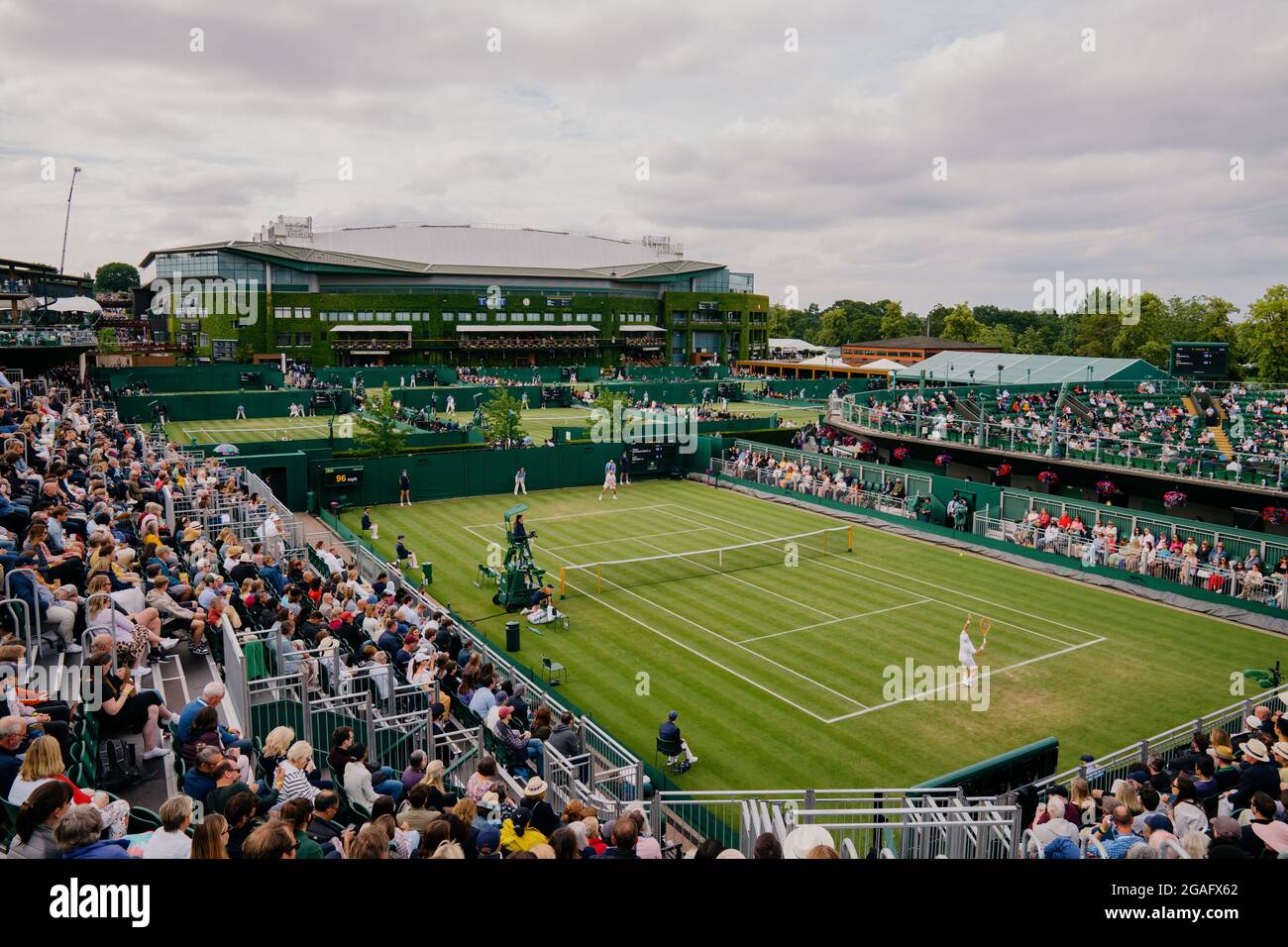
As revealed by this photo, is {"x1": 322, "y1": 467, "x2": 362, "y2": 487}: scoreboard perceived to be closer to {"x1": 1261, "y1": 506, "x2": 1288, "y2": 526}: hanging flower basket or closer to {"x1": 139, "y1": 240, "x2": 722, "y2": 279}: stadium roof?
{"x1": 1261, "y1": 506, "x2": 1288, "y2": 526}: hanging flower basket

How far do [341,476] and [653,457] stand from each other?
15533 mm

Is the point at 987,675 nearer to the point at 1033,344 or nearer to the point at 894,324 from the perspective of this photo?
the point at 1033,344

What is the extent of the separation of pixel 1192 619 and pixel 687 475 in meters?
25.9

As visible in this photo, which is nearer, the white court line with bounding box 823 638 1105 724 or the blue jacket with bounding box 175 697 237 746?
the blue jacket with bounding box 175 697 237 746

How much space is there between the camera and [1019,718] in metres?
18.6

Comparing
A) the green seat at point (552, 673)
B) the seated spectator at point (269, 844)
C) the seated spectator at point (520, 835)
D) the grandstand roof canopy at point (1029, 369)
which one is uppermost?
the grandstand roof canopy at point (1029, 369)

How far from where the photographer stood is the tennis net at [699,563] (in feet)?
92.2

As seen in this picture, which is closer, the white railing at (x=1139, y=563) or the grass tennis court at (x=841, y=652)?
the grass tennis court at (x=841, y=652)

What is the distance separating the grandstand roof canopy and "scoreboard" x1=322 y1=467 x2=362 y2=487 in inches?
1653

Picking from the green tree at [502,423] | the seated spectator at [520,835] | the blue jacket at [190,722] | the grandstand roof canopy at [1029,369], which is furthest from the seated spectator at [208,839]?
the grandstand roof canopy at [1029,369]

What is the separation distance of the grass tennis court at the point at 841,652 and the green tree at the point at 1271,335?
50.1 meters

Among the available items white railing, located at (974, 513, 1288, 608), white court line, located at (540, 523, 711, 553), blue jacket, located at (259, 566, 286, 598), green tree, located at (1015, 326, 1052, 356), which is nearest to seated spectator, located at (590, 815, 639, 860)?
blue jacket, located at (259, 566, 286, 598)

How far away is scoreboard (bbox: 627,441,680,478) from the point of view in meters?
46.1

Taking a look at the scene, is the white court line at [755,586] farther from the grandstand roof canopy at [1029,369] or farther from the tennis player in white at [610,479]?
the grandstand roof canopy at [1029,369]
